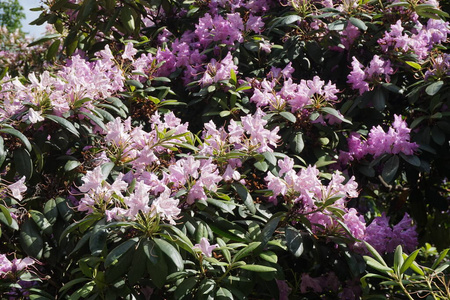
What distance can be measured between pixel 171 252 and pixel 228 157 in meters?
0.51

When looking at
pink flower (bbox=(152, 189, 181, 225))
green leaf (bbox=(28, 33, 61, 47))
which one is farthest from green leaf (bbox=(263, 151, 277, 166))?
green leaf (bbox=(28, 33, 61, 47))

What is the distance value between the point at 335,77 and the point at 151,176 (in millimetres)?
1310

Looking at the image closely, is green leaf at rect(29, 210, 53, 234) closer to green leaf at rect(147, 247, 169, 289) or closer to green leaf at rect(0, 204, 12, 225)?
green leaf at rect(0, 204, 12, 225)

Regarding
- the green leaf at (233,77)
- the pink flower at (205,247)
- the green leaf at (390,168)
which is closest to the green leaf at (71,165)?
the pink flower at (205,247)

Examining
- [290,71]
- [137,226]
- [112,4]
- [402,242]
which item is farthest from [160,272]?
[112,4]

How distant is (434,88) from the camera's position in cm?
264

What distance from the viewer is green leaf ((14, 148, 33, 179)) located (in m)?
2.28

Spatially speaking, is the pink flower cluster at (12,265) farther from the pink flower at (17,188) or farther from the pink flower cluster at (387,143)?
the pink flower cluster at (387,143)

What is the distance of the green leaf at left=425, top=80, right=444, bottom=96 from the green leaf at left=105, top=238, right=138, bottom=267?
144 cm

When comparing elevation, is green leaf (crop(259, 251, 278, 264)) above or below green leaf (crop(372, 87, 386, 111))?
above

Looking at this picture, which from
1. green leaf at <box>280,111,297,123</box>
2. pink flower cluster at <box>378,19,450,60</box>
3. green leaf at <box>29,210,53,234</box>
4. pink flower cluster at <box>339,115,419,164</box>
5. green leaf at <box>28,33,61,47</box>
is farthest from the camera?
green leaf at <box>28,33,61,47</box>

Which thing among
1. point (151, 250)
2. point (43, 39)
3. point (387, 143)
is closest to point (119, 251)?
point (151, 250)

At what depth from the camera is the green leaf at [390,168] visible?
256cm

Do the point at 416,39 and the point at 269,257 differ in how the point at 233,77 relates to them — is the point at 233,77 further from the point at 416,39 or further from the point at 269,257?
the point at 269,257
